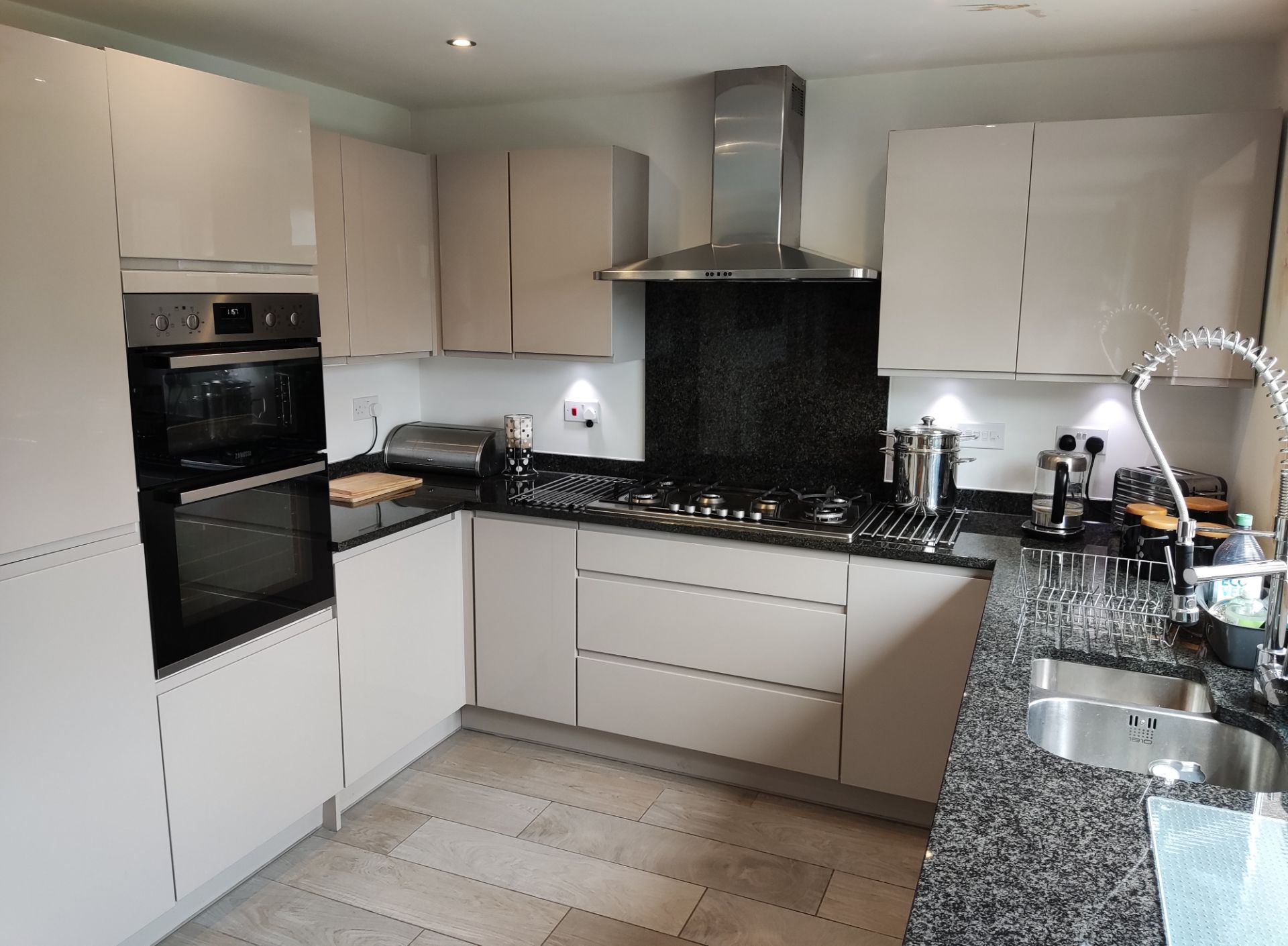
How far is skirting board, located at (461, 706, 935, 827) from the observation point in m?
2.99

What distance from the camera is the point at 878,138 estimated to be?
3150mm

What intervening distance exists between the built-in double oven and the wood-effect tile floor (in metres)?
0.75

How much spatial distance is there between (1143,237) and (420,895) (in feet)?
8.95

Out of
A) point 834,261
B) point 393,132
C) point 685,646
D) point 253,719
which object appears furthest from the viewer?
point 393,132

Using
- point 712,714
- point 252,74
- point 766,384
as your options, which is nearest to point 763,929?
point 712,714

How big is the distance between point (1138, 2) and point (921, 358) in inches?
42.1

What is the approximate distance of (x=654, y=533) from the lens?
121 inches

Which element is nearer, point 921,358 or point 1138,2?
point 1138,2

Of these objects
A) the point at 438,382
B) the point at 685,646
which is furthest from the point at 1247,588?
the point at 438,382

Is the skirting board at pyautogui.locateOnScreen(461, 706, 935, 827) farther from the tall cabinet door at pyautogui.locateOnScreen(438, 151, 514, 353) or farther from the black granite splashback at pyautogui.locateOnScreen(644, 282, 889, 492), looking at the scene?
the tall cabinet door at pyautogui.locateOnScreen(438, 151, 514, 353)

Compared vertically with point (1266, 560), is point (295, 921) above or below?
below

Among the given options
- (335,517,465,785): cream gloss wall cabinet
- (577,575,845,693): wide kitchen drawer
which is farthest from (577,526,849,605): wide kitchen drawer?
(335,517,465,785): cream gloss wall cabinet

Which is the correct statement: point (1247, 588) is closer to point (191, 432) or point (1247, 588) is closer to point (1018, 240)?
point (1018, 240)

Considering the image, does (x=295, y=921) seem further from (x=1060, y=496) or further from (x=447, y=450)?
(x=1060, y=496)
